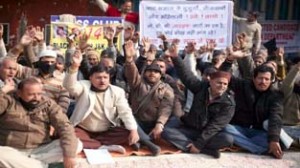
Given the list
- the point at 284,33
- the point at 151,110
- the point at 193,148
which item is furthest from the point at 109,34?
the point at 284,33

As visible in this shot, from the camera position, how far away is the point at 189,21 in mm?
8703

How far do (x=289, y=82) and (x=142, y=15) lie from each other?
3.13 metres

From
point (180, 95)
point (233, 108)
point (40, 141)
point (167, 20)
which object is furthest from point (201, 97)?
point (167, 20)

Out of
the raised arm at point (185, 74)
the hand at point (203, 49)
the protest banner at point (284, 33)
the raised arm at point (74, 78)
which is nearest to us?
the raised arm at point (74, 78)

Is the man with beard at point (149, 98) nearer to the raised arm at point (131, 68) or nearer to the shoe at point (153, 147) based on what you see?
the raised arm at point (131, 68)

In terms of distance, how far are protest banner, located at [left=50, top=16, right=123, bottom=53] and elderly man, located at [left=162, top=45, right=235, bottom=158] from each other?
253cm

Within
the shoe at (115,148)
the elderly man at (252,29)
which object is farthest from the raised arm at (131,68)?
the elderly man at (252,29)

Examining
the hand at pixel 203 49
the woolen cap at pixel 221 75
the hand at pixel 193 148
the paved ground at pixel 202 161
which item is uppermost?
the hand at pixel 203 49

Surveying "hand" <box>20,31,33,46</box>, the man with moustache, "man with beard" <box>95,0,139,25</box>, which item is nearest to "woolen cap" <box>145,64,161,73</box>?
the man with moustache

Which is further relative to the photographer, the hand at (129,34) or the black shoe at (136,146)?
the hand at (129,34)

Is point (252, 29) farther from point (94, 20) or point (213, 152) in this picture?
point (213, 152)

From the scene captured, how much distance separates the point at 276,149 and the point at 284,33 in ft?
21.1

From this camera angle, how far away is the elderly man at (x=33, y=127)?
16.4ft

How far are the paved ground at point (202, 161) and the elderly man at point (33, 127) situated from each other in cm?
43
